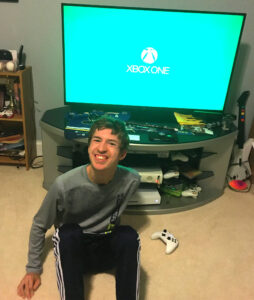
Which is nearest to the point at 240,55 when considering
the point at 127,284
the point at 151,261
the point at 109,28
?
the point at 109,28

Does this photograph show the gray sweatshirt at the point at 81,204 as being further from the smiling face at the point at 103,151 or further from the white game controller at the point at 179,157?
the white game controller at the point at 179,157

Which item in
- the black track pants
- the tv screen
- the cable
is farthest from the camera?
the cable

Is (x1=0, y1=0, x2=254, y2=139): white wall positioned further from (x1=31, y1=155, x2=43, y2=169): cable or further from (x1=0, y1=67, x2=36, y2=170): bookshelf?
(x1=31, y1=155, x2=43, y2=169): cable

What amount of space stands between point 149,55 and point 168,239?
1208 millimetres

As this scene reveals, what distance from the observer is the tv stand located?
6.08 ft

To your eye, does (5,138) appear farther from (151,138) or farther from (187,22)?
(187,22)

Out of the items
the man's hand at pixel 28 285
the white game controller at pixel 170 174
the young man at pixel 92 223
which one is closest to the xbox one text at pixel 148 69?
the white game controller at pixel 170 174

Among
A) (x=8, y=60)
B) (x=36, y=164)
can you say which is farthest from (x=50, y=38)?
(x=36, y=164)

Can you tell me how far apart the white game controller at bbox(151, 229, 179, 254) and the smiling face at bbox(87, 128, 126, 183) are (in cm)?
69

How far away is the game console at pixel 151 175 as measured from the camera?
185 cm

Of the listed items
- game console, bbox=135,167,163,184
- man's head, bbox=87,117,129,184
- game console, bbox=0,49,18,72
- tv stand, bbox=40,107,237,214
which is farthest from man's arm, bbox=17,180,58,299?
game console, bbox=0,49,18,72

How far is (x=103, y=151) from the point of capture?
1171mm

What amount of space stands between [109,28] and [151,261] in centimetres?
148

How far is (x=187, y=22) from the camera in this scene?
5.91ft
